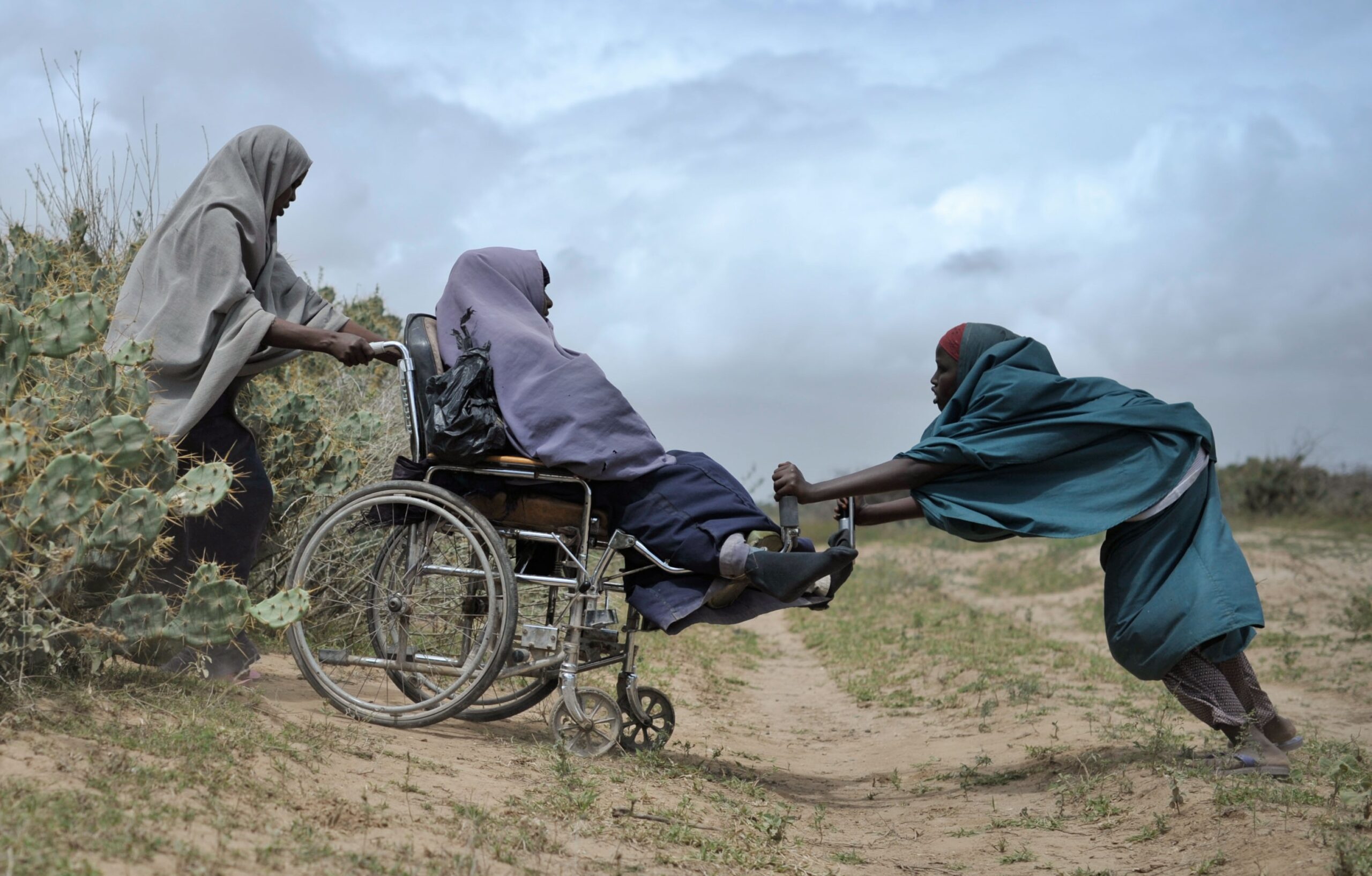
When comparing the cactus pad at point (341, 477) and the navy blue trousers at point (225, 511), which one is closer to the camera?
the navy blue trousers at point (225, 511)

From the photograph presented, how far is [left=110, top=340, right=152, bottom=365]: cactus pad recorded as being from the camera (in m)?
3.91

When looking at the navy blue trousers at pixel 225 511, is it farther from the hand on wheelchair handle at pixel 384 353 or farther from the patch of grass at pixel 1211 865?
the patch of grass at pixel 1211 865

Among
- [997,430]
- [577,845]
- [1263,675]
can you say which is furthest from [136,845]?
Result: [1263,675]

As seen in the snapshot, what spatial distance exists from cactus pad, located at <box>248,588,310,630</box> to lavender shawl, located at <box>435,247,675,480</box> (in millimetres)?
918

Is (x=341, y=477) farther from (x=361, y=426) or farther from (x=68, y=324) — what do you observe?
(x=68, y=324)

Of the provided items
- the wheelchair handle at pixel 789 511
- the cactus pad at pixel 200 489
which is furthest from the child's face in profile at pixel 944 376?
the cactus pad at pixel 200 489

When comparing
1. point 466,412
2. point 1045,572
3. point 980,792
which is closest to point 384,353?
point 466,412

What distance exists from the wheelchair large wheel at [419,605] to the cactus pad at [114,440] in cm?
81

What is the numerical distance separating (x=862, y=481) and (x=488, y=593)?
1448 mm

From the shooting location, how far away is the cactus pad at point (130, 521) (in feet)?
11.6

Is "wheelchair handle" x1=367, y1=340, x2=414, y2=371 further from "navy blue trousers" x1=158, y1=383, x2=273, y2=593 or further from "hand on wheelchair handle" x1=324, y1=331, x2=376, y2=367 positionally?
"navy blue trousers" x1=158, y1=383, x2=273, y2=593

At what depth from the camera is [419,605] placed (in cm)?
443

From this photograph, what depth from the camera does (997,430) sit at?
175 inches

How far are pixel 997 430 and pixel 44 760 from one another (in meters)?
3.33
